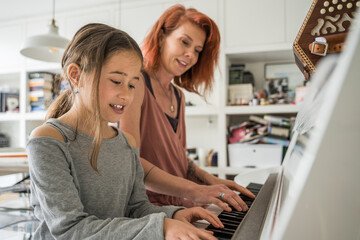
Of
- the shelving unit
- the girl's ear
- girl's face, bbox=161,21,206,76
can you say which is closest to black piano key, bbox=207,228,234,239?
the girl's ear

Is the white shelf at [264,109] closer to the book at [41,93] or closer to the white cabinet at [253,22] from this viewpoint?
the white cabinet at [253,22]

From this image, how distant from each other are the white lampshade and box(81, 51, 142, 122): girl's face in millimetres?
1486

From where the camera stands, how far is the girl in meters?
0.55

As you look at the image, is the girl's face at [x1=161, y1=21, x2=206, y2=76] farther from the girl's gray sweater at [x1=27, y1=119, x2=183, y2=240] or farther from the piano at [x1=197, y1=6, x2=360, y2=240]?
the piano at [x1=197, y1=6, x2=360, y2=240]

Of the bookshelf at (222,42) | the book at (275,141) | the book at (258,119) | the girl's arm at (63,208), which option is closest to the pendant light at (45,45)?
the bookshelf at (222,42)

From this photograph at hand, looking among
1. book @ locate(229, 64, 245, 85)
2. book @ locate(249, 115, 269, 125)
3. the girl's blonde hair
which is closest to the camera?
the girl's blonde hair

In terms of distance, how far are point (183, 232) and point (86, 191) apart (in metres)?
0.30

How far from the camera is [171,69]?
1290 millimetres

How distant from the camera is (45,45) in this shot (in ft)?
6.53

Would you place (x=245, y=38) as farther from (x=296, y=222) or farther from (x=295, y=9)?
(x=296, y=222)

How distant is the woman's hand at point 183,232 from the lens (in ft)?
1.64

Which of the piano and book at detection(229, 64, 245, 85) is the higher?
book at detection(229, 64, 245, 85)

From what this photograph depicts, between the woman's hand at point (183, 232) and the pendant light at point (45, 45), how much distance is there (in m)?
1.85

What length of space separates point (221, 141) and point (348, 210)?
2432 millimetres
